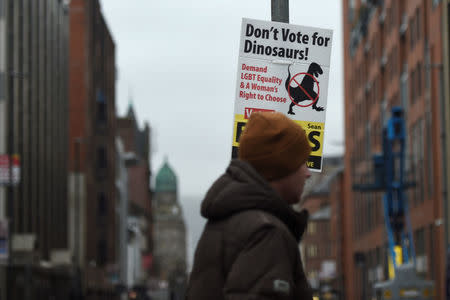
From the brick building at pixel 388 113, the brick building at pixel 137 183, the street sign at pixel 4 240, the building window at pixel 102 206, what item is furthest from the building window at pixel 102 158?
the street sign at pixel 4 240

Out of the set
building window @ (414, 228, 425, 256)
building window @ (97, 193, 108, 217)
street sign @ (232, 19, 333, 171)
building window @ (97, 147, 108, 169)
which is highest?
building window @ (97, 147, 108, 169)

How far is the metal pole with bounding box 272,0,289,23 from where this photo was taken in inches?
324

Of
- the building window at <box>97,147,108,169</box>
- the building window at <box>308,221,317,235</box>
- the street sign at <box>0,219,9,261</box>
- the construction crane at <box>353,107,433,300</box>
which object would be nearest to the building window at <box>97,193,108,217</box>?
the building window at <box>97,147,108,169</box>

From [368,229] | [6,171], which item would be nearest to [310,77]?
[6,171]

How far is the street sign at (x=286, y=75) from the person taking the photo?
26.3 ft

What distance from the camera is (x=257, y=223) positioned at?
161 inches

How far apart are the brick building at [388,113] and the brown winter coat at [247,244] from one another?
44296 millimetres

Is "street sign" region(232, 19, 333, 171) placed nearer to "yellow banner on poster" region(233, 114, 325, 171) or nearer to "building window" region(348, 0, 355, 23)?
"yellow banner on poster" region(233, 114, 325, 171)

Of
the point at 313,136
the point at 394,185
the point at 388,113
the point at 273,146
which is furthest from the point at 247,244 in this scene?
the point at 388,113

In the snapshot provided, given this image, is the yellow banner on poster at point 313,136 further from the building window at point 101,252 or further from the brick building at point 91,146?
the building window at point 101,252

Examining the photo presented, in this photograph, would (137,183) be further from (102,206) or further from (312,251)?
(102,206)

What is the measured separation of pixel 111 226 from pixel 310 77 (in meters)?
103

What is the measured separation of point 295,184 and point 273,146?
193mm

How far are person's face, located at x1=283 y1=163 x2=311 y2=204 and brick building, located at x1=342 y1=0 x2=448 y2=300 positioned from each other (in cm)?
4415
